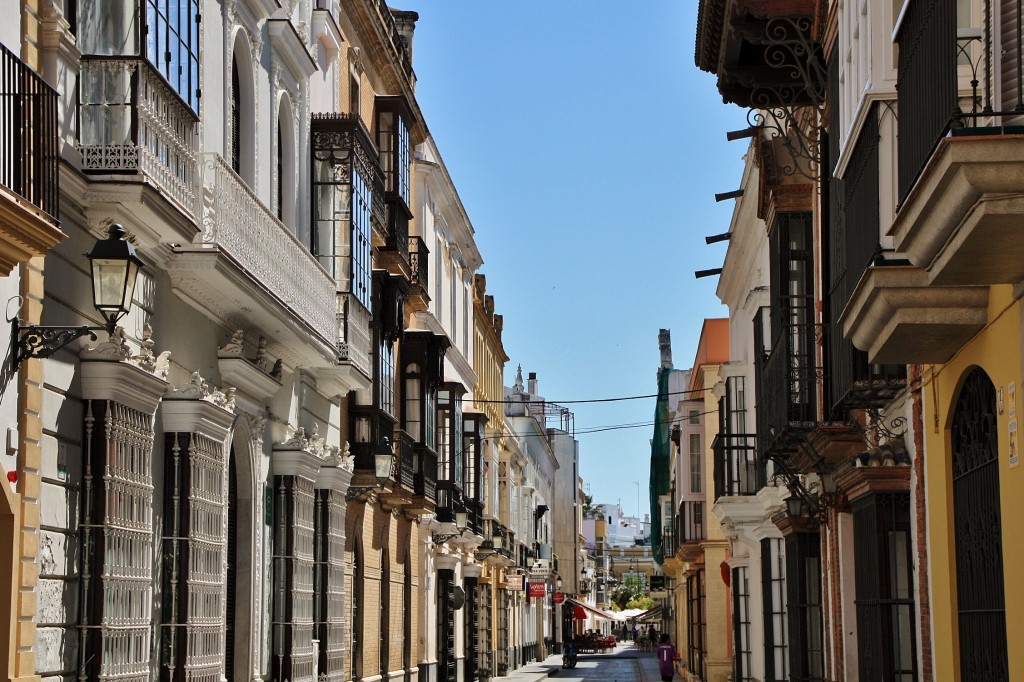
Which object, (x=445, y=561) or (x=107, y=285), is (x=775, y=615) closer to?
(x=445, y=561)

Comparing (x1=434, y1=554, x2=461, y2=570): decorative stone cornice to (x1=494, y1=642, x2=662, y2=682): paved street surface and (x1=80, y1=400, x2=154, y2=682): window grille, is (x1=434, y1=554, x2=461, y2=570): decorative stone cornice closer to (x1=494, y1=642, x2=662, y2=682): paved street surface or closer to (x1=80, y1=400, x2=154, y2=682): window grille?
(x1=494, y1=642, x2=662, y2=682): paved street surface

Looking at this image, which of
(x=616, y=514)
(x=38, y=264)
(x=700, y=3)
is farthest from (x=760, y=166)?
(x=616, y=514)

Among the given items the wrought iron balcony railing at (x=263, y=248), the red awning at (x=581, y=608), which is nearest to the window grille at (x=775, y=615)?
the wrought iron balcony railing at (x=263, y=248)

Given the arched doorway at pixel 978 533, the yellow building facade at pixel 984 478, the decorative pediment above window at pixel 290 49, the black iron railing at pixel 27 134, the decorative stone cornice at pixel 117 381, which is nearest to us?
the black iron railing at pixel 27 134

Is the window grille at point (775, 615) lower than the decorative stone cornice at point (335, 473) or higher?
lower

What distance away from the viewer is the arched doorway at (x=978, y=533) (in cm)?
928

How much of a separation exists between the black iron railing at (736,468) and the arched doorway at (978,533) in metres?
13.0

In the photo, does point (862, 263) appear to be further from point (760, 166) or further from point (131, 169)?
point (760, 166)

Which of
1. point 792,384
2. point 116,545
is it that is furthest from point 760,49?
point 116,545

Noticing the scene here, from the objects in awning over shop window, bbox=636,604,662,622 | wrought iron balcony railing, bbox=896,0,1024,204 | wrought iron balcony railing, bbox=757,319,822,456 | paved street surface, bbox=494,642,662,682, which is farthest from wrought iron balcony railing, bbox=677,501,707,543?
awning over shop window, bbox=636,604,662,622

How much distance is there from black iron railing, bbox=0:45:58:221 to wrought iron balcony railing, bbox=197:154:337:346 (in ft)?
10.1

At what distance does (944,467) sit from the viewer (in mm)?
10648

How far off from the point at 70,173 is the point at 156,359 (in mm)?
2242

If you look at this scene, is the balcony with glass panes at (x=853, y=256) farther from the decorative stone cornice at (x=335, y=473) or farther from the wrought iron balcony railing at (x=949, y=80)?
the decorative stone cornice at (x=335, y=473)
